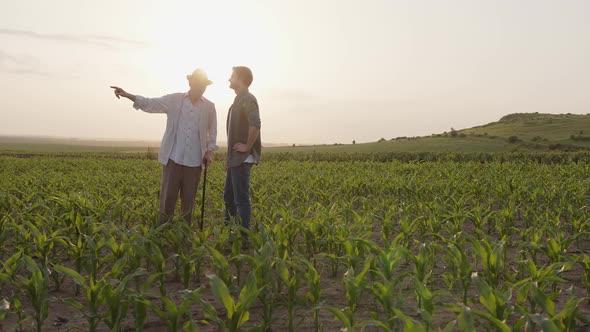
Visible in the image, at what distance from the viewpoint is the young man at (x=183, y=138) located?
5844 millimetres

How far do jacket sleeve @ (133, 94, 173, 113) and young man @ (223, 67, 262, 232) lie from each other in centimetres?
81

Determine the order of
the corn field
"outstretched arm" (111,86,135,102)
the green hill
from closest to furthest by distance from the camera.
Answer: the corn field
"outstretched arm" (111,86,135,102)
the green hill

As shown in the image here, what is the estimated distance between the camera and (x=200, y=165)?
601cm

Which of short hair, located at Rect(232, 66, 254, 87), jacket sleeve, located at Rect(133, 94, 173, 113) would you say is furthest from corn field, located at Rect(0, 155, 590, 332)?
short hair, located at Rect(232, 66, 254, 87)

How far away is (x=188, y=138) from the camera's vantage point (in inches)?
232

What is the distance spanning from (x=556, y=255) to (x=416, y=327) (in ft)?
8.84

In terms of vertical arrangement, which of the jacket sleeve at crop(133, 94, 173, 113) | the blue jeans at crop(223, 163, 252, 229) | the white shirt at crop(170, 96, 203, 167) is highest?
the jacket sleeve at crop(133, 94, 173, 113)

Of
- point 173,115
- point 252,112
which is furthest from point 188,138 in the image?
point 252,112

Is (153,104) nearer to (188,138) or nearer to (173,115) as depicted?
(173,115)

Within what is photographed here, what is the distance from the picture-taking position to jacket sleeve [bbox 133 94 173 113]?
563cm

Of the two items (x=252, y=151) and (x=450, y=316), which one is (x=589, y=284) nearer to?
(x=450, y=316)

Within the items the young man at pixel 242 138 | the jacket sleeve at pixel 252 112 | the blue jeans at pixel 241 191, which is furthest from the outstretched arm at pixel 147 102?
the blue jeans at pixel 241 191

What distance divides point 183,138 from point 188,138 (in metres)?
0.06

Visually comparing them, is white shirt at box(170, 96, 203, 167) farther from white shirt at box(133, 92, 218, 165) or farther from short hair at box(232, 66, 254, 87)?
short hair at box(232, 66, 254, 87)
